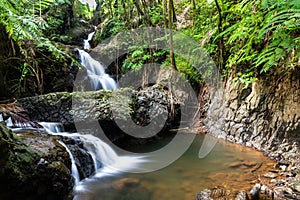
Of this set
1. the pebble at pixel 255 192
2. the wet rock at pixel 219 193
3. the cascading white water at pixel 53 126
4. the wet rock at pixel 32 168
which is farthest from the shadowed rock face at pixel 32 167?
the pebble at pixel 255 192

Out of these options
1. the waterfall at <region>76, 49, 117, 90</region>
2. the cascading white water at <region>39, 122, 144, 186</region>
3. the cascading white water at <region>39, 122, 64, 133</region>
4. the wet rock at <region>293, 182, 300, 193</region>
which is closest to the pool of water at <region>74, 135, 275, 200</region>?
the cascading white water at <region>39, 122, 144, 186</region>

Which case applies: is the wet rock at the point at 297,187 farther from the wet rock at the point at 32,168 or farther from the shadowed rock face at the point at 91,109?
the shadowed rock face at the point at 91,109

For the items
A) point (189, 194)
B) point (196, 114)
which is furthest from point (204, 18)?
point (189, 194)

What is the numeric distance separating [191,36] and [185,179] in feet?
16.5

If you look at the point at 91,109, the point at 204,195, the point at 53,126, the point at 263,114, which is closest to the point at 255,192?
the point at 204,195

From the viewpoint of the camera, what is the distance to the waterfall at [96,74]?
8.49 meters

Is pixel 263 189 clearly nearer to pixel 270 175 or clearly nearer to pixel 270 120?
pixel 270 175

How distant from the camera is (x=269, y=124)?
4.53 meters

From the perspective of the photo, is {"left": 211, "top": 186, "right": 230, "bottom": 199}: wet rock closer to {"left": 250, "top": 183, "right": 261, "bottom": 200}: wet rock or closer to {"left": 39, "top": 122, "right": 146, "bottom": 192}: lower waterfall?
{"left": 250, "top": 183, "right": 261, "bottom": 200}: wet rock

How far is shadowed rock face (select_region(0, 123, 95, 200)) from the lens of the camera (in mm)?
2611

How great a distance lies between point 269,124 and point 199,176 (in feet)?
6.31

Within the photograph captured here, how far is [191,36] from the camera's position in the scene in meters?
7.32

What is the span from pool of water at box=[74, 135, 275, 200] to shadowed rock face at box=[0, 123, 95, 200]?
0.42m

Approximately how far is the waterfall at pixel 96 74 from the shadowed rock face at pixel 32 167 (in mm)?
4835
